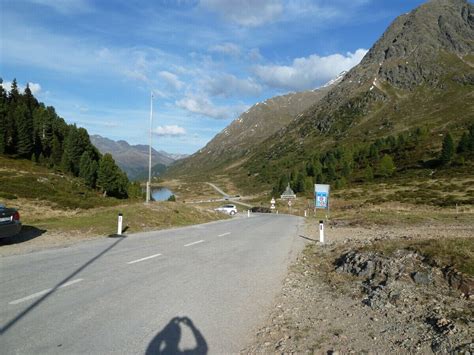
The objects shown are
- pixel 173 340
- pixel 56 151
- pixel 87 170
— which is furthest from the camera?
pixel 56 151

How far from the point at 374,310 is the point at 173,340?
4.01m

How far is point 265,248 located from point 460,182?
78210mm

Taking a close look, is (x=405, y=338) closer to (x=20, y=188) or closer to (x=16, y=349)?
(x=16, y=349)

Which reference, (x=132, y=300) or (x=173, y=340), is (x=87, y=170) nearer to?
(x=132, y=300)

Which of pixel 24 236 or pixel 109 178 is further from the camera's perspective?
pixel 109 178

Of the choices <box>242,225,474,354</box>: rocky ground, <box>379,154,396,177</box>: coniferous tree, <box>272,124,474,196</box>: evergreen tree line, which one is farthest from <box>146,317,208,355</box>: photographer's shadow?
<box>379,154,396,177</box>: coniferous tree

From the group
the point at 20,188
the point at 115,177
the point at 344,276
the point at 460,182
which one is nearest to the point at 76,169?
the point at 115,177

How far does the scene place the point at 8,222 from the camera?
14.3m

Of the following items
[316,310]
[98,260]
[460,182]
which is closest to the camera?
[316,310]

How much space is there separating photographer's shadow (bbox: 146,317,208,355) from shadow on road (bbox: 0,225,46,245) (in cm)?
1264

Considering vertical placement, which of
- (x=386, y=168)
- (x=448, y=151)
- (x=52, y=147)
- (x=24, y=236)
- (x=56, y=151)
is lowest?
(x=24, y=236)

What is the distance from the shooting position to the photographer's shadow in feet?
17.3

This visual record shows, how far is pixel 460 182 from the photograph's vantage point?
79750 mm

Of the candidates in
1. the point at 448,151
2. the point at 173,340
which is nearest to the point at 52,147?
the point at 448,151
